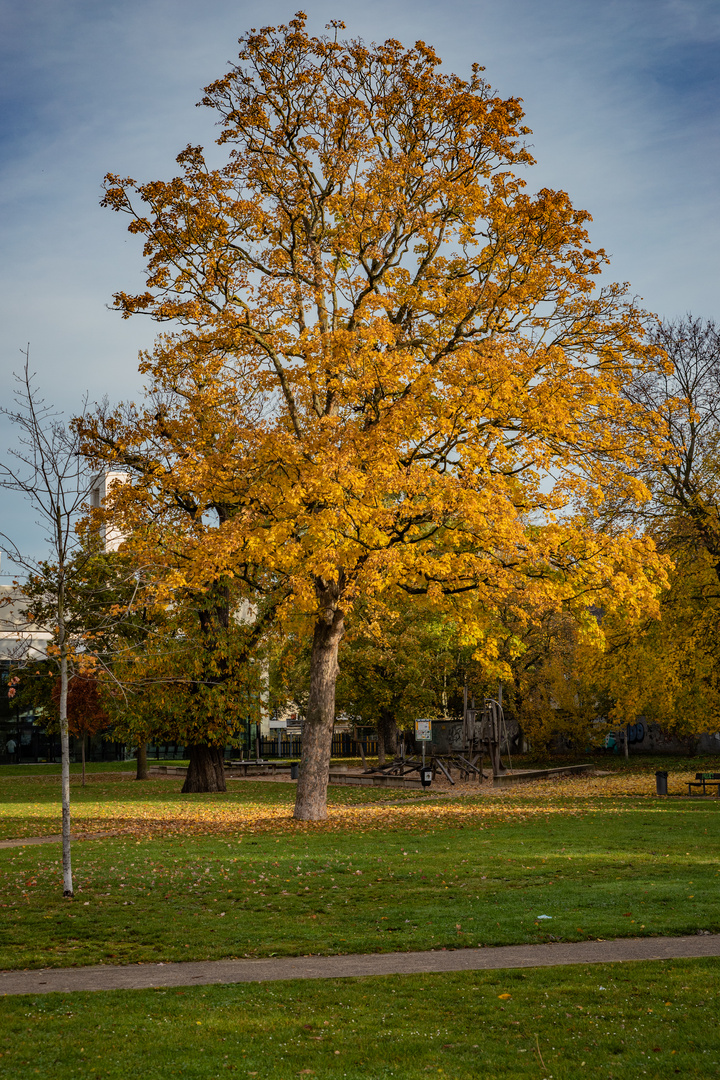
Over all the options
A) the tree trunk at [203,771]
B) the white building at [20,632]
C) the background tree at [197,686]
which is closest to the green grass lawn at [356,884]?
the white building at [20,632]

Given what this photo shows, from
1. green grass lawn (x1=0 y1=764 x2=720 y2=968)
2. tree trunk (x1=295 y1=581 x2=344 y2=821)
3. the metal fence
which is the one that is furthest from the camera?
the metal fence

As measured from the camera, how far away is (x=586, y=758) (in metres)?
48.0

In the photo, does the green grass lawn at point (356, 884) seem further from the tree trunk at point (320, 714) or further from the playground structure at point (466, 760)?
the playground structure at point (466, 760)

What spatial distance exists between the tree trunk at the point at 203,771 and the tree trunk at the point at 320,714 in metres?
11.2

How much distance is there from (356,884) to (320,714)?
8037mm

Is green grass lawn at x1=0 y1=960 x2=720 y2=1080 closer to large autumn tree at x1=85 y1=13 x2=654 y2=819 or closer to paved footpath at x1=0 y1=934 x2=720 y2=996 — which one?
paved footpath at x1=0 y1=934 x2=720 y2=996

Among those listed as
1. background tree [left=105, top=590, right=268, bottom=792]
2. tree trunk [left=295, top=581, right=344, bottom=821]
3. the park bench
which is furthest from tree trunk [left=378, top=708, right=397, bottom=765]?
tree trunk [left=295, top=581, right=344, bottom=821]

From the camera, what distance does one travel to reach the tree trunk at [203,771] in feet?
101

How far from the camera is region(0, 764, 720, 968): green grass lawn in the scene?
367 inches

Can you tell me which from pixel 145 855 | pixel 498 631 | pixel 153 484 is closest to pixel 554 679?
pixel 498 631

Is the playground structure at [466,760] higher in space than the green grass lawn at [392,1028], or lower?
lower

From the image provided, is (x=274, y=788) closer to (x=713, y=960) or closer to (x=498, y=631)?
(x=498, y=631)

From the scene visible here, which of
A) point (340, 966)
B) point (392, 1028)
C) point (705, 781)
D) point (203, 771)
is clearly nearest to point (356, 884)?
point (340, 966)

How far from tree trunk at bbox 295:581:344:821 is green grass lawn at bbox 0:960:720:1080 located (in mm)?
12440
